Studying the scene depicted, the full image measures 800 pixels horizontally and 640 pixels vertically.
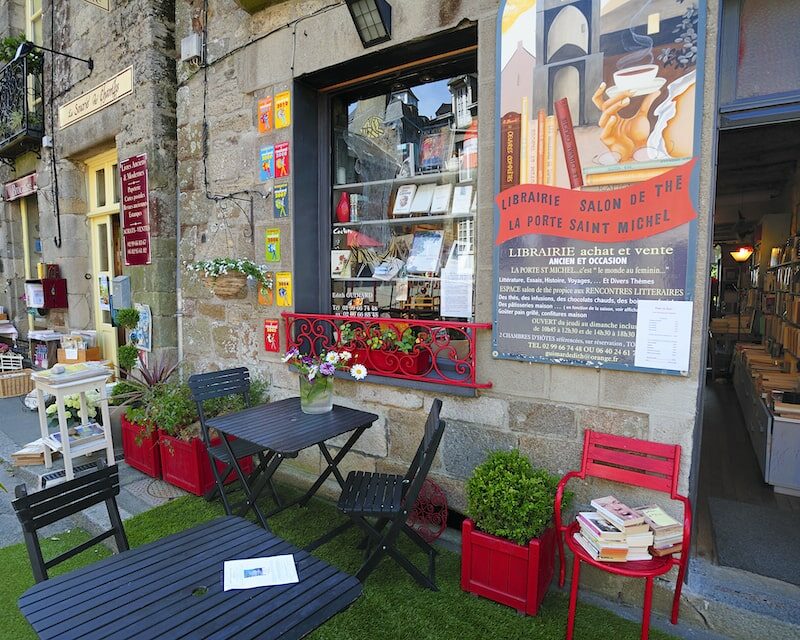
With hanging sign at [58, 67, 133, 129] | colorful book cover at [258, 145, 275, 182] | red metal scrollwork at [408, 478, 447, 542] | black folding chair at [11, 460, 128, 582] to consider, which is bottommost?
red metal scrollwork at [408, 478, 447, 542]

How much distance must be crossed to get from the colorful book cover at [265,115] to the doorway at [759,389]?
115 inches

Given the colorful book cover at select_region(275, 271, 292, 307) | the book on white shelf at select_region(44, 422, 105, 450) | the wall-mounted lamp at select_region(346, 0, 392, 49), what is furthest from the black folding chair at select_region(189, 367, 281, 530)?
the wall-mounted lamp at select_region(346, 0, 392, 49)

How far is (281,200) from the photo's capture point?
3484 mm

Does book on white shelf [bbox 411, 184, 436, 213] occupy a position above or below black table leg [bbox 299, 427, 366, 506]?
above

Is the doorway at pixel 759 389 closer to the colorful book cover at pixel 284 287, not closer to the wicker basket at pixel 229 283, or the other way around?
the colorful book cover at pixel 284 287

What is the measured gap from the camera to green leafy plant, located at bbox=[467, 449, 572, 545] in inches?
85.4

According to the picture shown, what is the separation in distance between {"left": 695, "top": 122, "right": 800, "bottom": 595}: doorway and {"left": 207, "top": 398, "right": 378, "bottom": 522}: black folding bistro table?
2.14 metres

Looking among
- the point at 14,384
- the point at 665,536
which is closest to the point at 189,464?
the point at 665,536

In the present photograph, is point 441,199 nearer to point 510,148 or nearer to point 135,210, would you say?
point 510,148

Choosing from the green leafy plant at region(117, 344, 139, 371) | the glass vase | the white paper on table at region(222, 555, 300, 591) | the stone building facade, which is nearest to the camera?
the white paper on table at region(222, 555, 300, 591)

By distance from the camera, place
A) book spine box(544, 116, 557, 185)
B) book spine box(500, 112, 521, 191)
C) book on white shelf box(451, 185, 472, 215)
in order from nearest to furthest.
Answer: book spine box(544, 116, 557, 185) → book spine box(500, 112, 521, 191) → book on white shelf box(451, 185, 472, 215)

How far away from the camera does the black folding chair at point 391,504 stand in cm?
223

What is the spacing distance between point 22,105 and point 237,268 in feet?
15.9

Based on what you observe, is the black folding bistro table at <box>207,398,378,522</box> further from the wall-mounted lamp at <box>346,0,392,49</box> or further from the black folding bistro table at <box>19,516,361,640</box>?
the wall-mounted lamp at <box>346,0,392,49</box>
